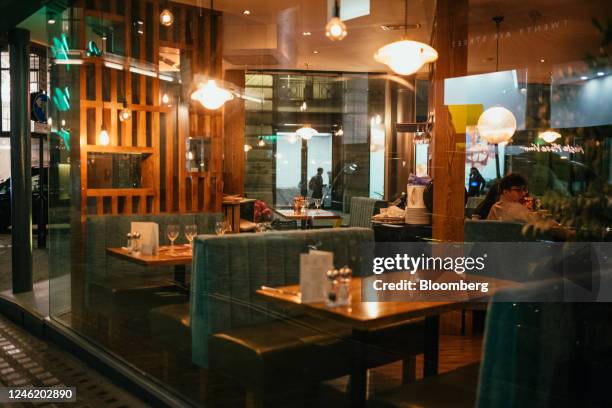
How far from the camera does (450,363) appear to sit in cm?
252

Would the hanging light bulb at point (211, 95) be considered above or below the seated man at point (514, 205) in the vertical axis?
above

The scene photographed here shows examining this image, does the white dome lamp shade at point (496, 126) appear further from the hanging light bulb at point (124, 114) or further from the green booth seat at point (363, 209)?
the hanging light bulb at point (124, 114)

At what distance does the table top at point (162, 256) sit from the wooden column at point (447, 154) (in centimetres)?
186

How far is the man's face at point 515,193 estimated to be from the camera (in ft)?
6.63

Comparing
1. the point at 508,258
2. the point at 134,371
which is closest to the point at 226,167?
the point at 134,371

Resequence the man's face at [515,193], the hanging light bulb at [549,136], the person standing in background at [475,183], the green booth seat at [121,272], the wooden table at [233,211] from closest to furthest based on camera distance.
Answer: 1. the hanging light bulb at [549,136]
2. the man's face at [515,193]
3. the person standing in background at [475,183]
4. the wooden table at [233,211]
5. the green booth seat at [121,272]

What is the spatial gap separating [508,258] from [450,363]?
732mm

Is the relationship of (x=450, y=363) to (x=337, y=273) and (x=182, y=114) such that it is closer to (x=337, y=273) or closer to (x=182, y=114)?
(x=337, y=273)

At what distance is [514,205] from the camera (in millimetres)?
2047

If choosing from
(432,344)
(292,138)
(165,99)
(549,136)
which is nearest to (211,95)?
(165,99)

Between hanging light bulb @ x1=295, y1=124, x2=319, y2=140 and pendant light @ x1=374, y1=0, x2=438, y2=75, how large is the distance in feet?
1.97

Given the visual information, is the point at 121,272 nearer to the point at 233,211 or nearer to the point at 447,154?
the point at 233,211

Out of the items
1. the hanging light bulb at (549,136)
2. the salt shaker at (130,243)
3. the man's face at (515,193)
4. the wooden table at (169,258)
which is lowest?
the wooden table at (169,258)

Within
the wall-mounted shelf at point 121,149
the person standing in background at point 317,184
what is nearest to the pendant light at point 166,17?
the wall-mounted shelf at point 121,149
